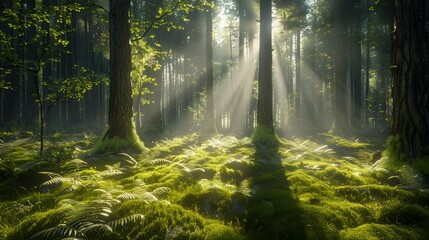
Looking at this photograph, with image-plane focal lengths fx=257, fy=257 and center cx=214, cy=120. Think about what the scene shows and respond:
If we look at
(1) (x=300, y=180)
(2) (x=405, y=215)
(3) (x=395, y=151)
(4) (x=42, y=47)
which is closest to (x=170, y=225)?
(1) (x=300, y=180)

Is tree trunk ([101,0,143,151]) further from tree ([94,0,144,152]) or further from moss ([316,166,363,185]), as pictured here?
moss ([316,166,363,185])

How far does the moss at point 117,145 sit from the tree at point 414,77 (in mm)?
7108

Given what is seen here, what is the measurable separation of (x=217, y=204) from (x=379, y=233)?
205 cm

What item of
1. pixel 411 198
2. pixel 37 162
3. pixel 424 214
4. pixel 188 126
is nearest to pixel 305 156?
pixel 411 198

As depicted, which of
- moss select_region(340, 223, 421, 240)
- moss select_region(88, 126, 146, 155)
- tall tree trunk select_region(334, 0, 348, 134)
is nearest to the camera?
moss select_region(340, 223, 421, 240)

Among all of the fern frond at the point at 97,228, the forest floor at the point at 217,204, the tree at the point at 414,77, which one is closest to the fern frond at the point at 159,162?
the forest floor at the point at 217,204

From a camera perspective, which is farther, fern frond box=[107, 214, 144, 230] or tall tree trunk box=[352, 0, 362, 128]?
tall tree trunk box=[352, 0, 362, 128]

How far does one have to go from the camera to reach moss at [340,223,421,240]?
2799 millimetres

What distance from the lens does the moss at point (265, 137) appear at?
9969 millimetres

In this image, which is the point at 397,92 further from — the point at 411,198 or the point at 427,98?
the point at 411,198

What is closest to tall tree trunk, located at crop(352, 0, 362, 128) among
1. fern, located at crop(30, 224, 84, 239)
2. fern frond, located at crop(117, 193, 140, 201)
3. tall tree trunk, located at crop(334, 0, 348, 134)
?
tall tree trunk, located at crop(334, 0, 348, 134)

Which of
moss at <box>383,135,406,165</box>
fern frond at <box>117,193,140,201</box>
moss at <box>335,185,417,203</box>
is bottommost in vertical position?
moss at <box>335,185,417,203</box>

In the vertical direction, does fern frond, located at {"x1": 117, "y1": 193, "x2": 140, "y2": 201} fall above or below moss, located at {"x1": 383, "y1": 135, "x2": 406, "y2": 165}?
below

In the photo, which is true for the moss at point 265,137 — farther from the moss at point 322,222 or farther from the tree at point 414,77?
the moss at point 322,222
